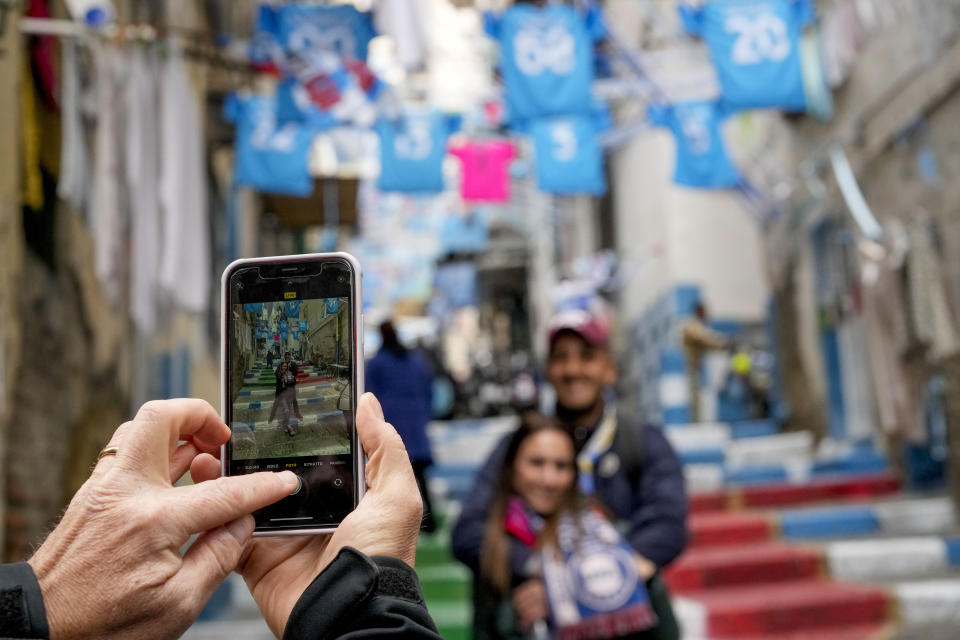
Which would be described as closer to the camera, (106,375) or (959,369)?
(106,375)

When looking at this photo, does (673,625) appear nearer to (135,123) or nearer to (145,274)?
(145,274)

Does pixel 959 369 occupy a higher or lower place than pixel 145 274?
lower

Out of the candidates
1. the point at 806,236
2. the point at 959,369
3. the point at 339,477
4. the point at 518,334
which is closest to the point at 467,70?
the point at 518,334

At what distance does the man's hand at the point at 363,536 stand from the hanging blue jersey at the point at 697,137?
9.58 metres

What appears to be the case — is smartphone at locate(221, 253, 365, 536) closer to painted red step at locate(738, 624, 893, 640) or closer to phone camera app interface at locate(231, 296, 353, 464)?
phone camera app interface at locate(231, 296, 353, 464)

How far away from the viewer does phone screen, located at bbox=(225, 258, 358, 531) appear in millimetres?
1273

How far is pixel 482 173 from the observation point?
1298 cm

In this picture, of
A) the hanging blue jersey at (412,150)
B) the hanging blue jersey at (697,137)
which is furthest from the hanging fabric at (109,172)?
the hanging blue jersey at (697,137)

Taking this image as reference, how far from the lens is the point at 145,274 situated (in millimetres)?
5141

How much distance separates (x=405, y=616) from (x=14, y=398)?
3.69m

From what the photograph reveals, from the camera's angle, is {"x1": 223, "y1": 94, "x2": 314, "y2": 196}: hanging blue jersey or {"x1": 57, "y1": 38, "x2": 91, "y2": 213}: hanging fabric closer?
{"x1": 57, "y1": 38, "x2": 91, "y2": 213}: hanging fabric

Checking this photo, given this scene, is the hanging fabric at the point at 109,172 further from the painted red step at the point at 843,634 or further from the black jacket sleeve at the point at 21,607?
the painted red step at the point at 843,634

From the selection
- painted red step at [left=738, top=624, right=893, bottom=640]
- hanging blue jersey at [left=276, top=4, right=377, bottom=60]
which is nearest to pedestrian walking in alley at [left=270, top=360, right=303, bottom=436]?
painted red step at [left=738, top=624, right=893, bottom=640]

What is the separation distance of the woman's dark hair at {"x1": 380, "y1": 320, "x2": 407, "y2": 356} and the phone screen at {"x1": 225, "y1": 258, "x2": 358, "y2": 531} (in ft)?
20.7
